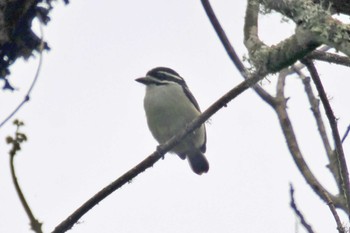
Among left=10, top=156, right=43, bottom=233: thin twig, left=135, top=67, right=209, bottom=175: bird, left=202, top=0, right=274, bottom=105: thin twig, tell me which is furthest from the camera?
left=135, top=67, right=209, bottom=175: bird

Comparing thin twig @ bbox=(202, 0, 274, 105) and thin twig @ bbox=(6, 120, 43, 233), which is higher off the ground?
thin twig @ bbox=(202, 0, 274, 105)

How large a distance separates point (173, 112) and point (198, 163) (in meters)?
1.05

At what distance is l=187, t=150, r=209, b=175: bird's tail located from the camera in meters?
7.79

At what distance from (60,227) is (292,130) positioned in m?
1.53

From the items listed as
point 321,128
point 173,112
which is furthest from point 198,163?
point 321,128

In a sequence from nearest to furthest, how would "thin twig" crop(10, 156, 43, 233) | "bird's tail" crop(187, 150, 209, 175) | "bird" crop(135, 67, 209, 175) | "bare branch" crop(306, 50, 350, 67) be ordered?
"thin twig" crop(10, 156, 43, 233) < "bare branch" crop(306, 50, 350, 67) < "bird" crop(135, 67, 209, 175) < "bird's tail" crop(187, 150, 209, 175)

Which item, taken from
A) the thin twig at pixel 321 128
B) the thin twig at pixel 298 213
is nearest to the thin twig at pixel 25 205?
the thin twig at pixel 298 213

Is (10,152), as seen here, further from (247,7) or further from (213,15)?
(213,15)

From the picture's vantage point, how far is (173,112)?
7016mm

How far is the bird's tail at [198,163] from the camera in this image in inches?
307

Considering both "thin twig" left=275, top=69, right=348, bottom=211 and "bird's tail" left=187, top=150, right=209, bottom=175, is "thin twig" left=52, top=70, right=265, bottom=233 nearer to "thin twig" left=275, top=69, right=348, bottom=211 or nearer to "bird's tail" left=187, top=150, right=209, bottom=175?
"thin twig" left=275, top=69, right=348, bottom=211

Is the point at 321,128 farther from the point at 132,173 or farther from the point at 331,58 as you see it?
the point at 132,173

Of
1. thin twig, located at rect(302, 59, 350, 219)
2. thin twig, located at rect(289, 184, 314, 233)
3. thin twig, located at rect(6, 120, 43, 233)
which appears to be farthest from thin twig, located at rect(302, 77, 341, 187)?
thin twig, located at rect(6, 120, 43, 233)

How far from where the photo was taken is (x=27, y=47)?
286 cm
